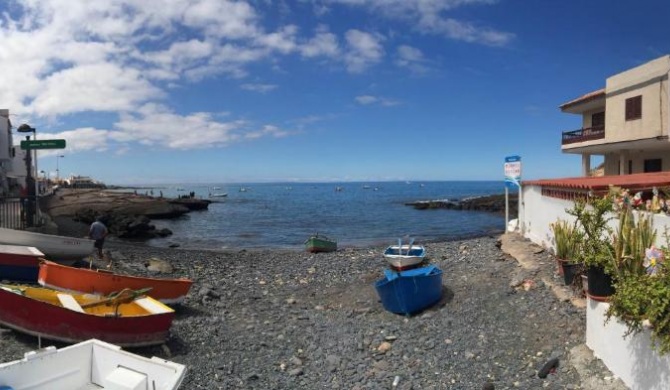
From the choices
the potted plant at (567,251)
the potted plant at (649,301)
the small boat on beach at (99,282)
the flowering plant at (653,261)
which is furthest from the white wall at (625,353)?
the small boat on beach at (99,282)

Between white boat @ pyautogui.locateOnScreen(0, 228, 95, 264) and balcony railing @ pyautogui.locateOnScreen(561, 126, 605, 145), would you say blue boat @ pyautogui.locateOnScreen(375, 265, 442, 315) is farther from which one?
balcony railing @ pyautogui.locateOnScreen(561, 126, 605, 145)

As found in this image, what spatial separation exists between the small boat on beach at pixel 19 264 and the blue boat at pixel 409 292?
9.48 metres

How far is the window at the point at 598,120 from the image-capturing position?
28828 mm

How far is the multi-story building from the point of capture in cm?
2233

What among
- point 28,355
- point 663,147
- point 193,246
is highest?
point 663,147

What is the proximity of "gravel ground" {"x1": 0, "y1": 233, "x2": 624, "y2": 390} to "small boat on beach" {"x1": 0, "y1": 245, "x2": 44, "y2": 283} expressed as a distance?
13.3 feet

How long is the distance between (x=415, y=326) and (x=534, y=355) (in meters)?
3.19

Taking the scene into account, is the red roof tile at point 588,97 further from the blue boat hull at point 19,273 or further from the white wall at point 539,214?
the blue boat hull at point 19,273

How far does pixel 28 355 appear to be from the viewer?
6.09 m

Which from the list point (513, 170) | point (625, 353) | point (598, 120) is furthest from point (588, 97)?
point (625, 353)

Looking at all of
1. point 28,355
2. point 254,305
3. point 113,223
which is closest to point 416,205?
point 113,223

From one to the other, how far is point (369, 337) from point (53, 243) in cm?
1085

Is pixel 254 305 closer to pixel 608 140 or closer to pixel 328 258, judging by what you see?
pixel 328 258

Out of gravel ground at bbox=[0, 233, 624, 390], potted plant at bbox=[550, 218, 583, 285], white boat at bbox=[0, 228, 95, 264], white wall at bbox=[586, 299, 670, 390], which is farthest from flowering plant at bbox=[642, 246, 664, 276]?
white boat at bbox=[0, 228, 95, 264]
